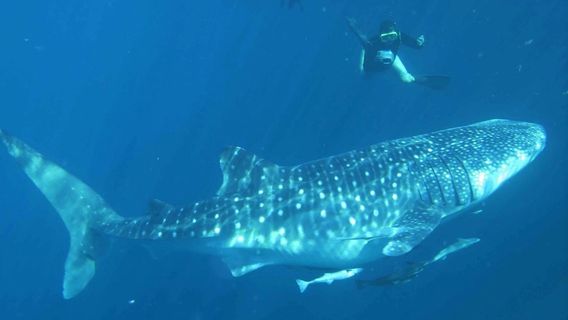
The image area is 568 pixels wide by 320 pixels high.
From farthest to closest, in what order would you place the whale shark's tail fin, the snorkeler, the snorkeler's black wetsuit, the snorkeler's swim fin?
the snorkeler's swim fin < the snorkeler's black wetsuit < the snorkeler < the whale shark's tail fin

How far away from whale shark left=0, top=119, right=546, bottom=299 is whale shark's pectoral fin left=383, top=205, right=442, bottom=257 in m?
0.02

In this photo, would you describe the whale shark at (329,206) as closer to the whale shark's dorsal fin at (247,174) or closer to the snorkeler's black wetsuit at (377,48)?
the whale shark's dorsal fin at (247,174)

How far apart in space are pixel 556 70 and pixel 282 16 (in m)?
21.4

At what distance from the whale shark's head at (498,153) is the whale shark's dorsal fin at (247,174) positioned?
130 inches

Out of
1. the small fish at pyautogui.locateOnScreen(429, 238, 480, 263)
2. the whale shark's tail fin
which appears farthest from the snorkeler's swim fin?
the whale shark's tail fin

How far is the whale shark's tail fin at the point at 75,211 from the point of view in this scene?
8.03m

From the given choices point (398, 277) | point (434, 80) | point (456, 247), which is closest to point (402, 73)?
point (434, 80)

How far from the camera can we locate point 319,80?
71.5 feet

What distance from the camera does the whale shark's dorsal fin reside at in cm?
695

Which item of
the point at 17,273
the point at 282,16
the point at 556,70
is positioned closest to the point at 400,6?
the point at 282,16

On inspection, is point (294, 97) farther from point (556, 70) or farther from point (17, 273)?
point (556, 70)

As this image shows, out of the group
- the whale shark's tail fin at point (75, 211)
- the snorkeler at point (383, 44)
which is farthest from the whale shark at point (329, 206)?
the snorkeler at point (383, 44)

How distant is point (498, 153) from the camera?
24.3ft

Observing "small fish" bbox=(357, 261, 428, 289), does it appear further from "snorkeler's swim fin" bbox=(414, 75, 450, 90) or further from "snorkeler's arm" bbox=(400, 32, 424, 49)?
"snorkeler's swim fin" bbox=(414, 75, 450, 90)
